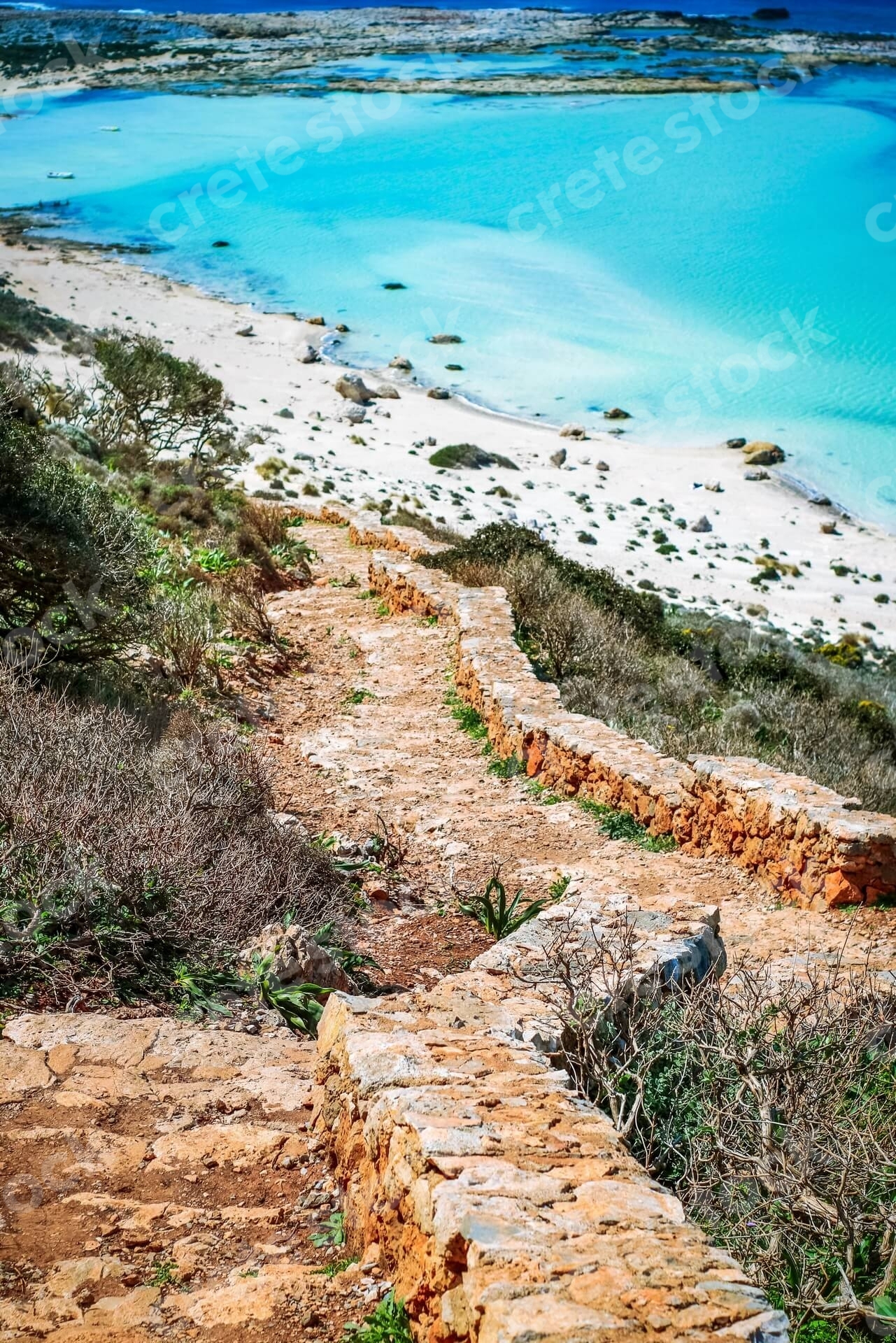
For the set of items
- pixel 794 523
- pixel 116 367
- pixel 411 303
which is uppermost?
pixel 116 367

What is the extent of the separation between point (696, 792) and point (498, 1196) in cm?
532

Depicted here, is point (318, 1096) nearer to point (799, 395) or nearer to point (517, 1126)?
point (517, 1126)

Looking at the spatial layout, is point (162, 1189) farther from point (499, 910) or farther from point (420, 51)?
point (420, 51)

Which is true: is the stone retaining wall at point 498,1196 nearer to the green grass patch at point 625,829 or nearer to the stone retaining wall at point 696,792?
the stone retaining wall at point 696,792

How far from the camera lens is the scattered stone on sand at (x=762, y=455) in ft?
113

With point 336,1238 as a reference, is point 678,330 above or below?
below

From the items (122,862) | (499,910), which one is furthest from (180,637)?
(122,862)

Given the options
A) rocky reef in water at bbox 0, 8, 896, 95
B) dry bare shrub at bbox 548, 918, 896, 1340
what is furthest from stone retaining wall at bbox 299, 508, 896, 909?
rocky reef in water at bbox 0, 8, 896, 95

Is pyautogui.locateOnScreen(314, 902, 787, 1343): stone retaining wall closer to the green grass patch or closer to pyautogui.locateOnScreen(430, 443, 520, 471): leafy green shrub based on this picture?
the green grass patch

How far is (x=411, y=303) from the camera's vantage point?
4756 centimetres

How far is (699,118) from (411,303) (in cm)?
3804

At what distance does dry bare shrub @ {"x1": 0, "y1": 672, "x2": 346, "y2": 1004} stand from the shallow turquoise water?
2930 centimetres

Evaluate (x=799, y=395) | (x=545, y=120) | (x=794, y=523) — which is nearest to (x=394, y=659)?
(x=794, y=523)

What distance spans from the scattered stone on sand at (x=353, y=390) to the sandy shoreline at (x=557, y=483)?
388 millimetres
